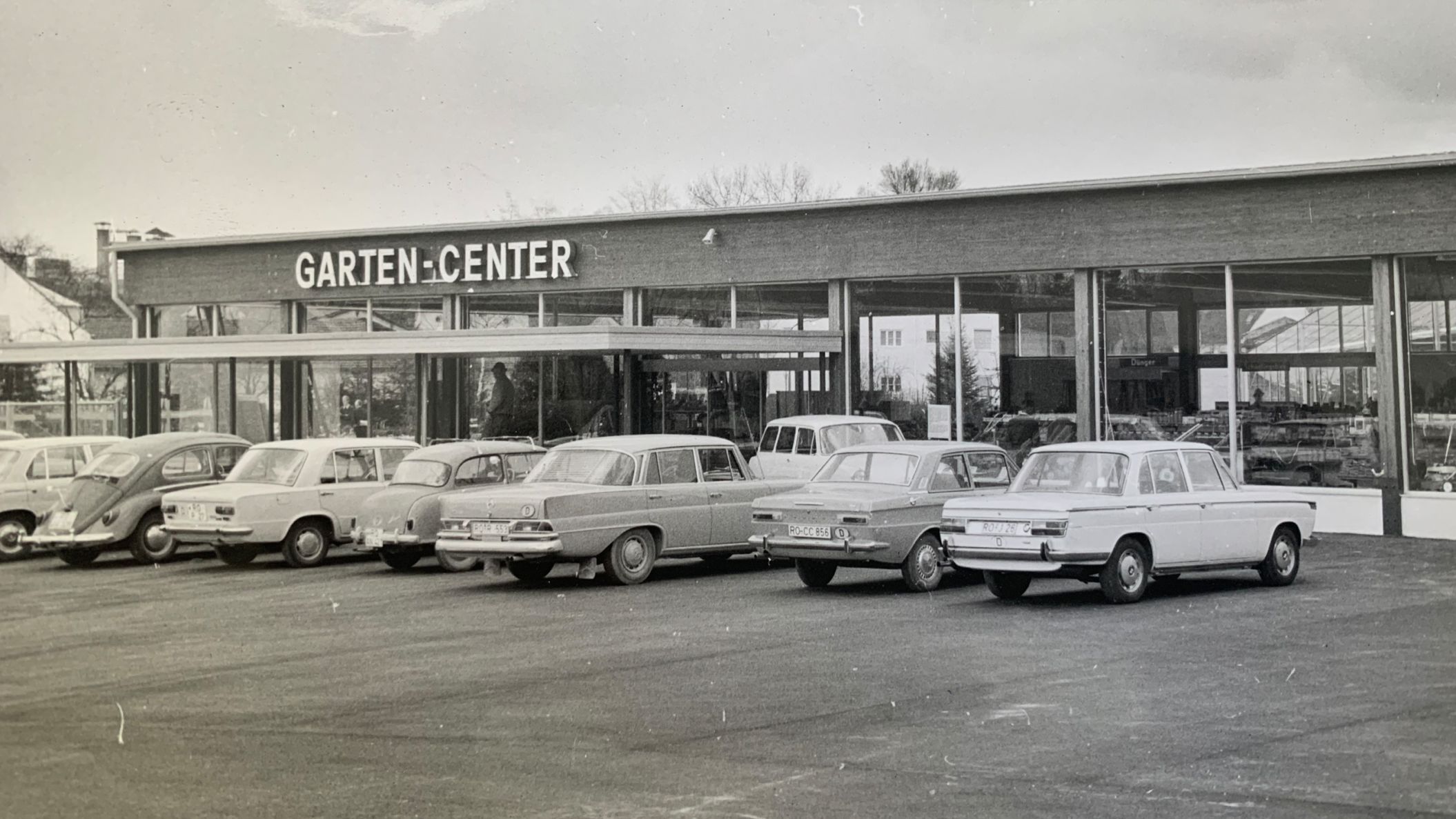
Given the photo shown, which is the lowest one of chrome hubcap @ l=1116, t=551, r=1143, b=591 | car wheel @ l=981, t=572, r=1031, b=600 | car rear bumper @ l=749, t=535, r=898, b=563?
car wheel @ l=981, t=572, r=1031, b=600

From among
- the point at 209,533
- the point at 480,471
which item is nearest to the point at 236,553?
the point at 209,533

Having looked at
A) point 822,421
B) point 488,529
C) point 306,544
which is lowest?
point 306,544

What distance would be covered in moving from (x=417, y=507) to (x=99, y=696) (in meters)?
8.36

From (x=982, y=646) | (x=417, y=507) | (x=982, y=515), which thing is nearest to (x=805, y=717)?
(x=982, y=646)

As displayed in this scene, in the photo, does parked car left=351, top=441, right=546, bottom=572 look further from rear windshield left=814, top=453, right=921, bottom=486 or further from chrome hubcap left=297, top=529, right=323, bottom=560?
rear windshield left=814, top=453, right=921, bottom=486

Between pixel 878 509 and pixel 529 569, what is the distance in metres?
4.40

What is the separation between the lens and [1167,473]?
570 inches

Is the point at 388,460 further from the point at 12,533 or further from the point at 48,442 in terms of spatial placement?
the point at 12,533

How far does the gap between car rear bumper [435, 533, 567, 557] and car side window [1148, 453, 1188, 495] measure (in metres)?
6.00

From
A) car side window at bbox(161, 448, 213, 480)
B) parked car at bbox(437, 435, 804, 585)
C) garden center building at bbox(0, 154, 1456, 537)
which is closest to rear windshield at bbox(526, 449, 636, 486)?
parked car at bbox(437, 435, 804, 585)

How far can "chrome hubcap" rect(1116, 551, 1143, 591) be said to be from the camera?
538 inches

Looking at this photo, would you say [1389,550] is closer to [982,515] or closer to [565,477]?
[982,515]

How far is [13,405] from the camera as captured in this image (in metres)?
30.2

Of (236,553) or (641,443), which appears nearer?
(641,443)
